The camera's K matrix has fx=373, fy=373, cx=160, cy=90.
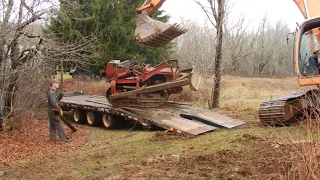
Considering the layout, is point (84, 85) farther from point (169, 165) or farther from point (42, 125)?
point (169, 165)

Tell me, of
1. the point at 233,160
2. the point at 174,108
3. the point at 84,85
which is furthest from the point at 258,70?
the point at 233,160

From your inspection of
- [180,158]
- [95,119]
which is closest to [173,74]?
[95,119]

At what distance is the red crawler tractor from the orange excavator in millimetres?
2850

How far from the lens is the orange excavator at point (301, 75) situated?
29.8 feet

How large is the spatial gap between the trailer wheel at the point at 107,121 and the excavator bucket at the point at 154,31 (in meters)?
2.71

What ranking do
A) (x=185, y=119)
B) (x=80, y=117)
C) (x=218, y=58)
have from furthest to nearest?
(x=218, y=58)
(x=80, y=117)
(x=185, y=119)

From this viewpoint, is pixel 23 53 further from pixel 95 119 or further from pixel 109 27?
pixel 109 27

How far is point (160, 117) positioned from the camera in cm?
1061

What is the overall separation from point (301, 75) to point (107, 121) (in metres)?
6.20

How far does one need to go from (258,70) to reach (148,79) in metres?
53.7

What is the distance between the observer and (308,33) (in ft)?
32.3

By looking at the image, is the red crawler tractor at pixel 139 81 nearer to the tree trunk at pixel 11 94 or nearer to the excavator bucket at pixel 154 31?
the excavator bucket at pixel 154 31

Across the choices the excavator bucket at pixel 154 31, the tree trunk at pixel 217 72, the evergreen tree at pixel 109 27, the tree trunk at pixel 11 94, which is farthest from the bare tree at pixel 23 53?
the evergreen tree at pixel 109 27

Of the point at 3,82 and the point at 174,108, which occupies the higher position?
the point at 3,82
